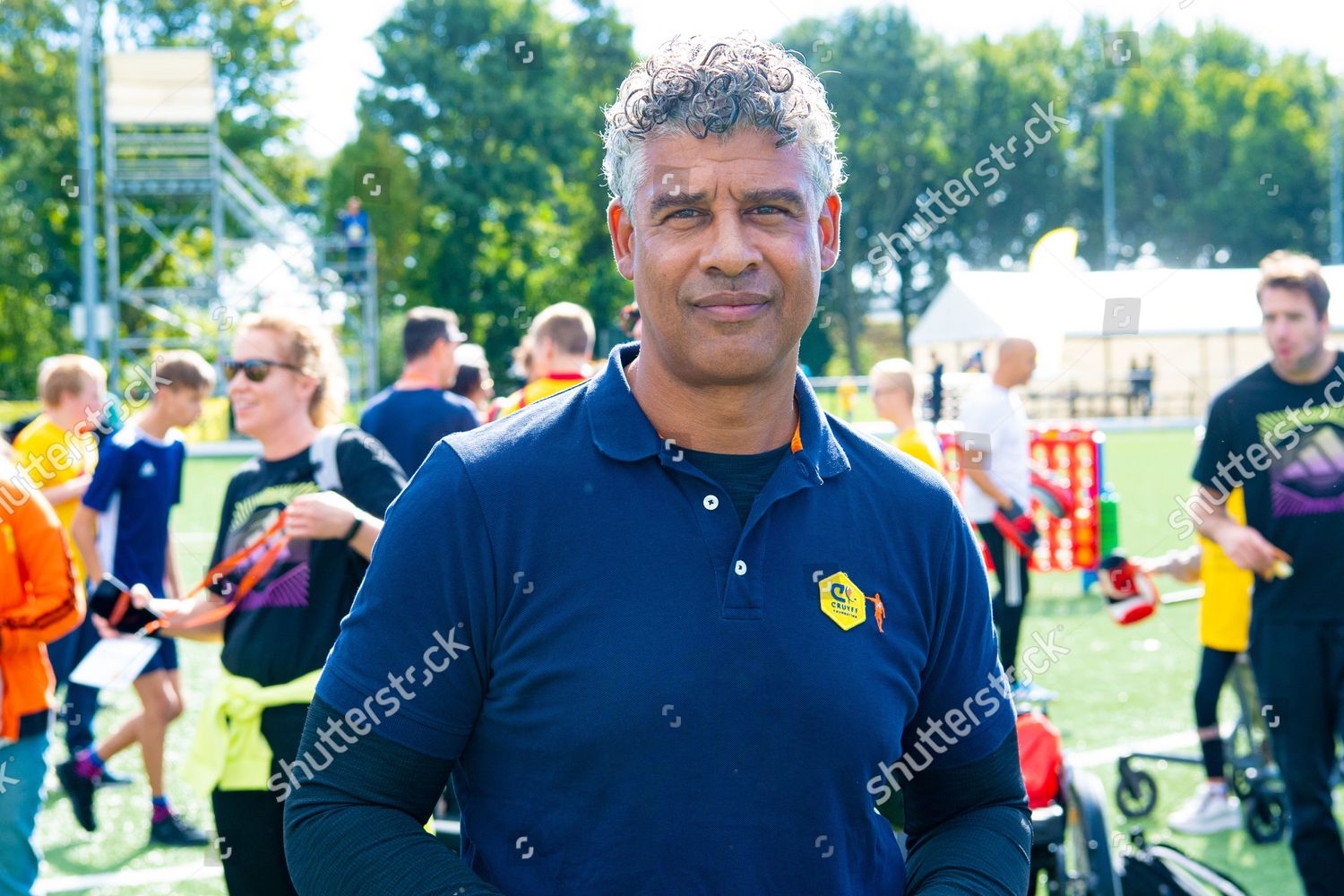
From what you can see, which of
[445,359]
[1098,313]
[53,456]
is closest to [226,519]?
[445,359]

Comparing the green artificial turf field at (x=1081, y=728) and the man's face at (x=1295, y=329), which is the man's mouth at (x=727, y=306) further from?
the green artificial turf field at (x=1081, y=728)

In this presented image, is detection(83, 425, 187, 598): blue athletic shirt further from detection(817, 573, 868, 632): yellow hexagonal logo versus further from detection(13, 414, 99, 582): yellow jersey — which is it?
detection(817, 573, 868, 632): yellow hexagonal logo

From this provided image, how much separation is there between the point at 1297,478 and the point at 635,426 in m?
3.60

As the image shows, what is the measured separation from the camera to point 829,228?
1983mm

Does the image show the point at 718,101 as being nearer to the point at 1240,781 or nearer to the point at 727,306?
the point at 727,306

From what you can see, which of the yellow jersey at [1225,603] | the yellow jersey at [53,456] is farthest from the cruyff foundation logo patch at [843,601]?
the yellow jersey at [53,456]

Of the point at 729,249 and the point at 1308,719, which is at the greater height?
the point at 729,249

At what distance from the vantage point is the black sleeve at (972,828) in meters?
1.83

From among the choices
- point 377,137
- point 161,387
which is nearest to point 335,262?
point 377,137

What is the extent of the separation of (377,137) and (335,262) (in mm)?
6343

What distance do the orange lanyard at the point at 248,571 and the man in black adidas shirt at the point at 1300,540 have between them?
309 cm

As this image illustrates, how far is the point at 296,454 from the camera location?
3910 millimetres

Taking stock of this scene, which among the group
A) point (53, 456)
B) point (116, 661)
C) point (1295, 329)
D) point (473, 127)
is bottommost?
point (116, 661)

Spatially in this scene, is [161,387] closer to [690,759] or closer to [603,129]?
[603,129]
